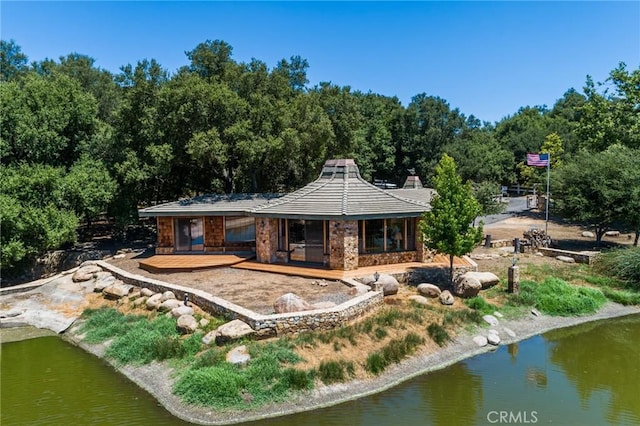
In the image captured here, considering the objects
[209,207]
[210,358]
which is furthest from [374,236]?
[210,358]

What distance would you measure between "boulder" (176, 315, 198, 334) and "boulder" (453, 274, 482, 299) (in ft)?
27.7

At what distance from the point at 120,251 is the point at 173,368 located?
44.0ft

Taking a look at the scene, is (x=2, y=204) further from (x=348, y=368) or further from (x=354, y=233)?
(x=348, y=368)

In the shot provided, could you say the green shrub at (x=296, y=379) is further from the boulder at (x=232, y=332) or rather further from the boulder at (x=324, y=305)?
the boulder at (x=324, y=305)

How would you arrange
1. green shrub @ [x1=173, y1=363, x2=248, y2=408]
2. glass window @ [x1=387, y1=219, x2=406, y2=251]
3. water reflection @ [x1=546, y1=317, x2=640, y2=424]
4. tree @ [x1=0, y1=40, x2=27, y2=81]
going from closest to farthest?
1. green shrub @ [x1=173, y1=363, x2=248, y2=408]
2. water reflection @ [x1=546, y1=317, x2=640, y2=424]
3. glass window @ [x1=387, y1=219, x2=406, y2=251]
4. tree @ [x1=0, y1=40, x2=27, y2=81]

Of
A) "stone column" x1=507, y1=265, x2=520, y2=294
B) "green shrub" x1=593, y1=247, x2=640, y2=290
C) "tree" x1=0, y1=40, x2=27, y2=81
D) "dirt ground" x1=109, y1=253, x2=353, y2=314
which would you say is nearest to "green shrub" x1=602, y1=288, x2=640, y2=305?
"green shrub" x1=593, y1=247, x2=640, y2=290

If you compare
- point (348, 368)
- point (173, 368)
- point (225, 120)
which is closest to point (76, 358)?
point (173, 368)

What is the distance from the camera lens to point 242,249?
68.0ft

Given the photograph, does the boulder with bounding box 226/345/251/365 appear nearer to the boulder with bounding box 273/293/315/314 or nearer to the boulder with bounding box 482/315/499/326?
the boulder with bounding box 273/293/315/314

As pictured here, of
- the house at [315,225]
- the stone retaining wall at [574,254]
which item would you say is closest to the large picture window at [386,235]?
the house at [315,225]

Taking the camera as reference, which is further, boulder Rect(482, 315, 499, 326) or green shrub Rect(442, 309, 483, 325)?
boulder Rect(482, 315, 499, 326)

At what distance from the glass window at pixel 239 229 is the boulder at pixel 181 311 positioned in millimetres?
7216

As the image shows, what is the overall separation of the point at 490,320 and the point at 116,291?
12544 mm

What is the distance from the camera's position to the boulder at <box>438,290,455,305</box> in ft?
47.8
